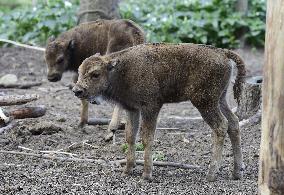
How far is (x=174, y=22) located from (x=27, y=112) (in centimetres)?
778

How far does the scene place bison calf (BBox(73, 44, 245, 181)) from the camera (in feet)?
24.0

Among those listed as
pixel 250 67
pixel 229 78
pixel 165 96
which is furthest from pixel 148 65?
pixel 250 67

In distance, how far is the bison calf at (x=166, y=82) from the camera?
24.0 ft

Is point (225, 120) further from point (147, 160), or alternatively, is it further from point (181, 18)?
point (181, 18)

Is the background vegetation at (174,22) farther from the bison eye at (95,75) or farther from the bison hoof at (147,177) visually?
the bison hoof at (147,177)

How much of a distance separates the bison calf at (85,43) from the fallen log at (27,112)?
64cm

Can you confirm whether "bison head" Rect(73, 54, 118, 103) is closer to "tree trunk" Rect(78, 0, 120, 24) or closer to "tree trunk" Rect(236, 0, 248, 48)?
"tree trunk" Rect(78, 0, 120, 24)

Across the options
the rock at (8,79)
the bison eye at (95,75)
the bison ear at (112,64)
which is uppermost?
the bison ear at (112,64)

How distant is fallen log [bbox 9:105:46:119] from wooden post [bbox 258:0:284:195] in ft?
15.3

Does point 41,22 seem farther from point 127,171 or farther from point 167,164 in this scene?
point 127,171

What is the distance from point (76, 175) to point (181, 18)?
10482 mm

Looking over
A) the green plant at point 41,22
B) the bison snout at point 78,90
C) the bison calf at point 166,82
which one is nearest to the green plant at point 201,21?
the green plant at point 41,22

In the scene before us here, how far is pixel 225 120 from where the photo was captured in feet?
24.3

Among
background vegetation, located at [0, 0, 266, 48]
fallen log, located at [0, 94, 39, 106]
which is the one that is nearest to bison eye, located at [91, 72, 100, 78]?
fallen log, located at [0, 94, 39, 106]
